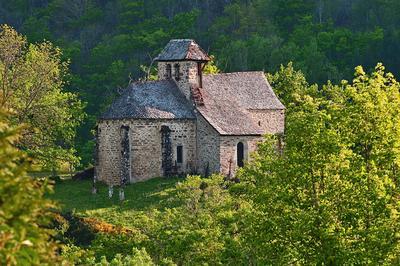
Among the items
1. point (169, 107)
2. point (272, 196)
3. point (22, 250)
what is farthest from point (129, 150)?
point (22, 250)

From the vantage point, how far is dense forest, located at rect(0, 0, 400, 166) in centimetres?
11138

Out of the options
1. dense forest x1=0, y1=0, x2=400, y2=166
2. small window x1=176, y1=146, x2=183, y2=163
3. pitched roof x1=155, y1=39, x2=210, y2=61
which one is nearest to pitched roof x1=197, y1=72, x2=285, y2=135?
pitched roof x1=155, y1=39, x2=210, y2=61

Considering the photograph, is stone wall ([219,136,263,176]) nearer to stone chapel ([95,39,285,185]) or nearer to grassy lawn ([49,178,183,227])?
stone chapel ([95,39,285,185])

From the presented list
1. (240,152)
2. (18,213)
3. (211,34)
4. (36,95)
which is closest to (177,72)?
(240,152)

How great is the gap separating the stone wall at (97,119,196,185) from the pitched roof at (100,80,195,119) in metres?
0.37

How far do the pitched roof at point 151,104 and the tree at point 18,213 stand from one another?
46.9m

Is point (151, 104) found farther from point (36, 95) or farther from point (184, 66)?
point (36, 95)

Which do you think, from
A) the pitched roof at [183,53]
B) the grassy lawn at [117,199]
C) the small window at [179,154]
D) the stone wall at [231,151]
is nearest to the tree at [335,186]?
the grassy lawn at [117,199]

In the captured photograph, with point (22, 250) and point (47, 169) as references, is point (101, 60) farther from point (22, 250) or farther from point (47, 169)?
point (22, 250)

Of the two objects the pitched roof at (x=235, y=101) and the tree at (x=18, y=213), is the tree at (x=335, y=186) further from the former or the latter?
the pitched roof at (x=235, y=101)

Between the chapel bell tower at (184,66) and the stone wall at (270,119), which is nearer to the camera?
the chapel bell tower at (184,66)

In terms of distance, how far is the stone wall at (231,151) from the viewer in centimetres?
6412

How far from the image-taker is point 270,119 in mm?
69750

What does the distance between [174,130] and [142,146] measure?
2112 millimetres
